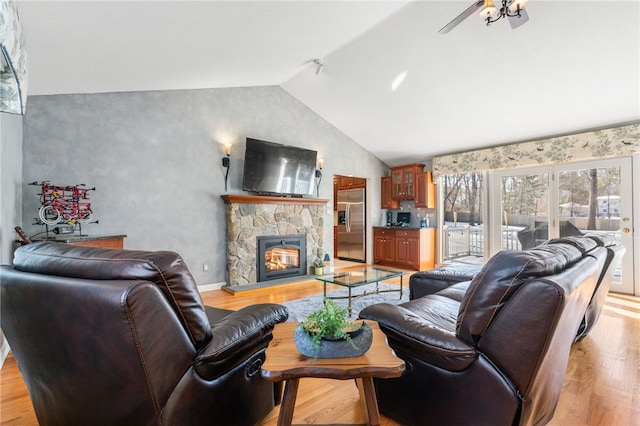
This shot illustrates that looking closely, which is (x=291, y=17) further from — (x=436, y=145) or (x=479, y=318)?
(x=436, y=145)

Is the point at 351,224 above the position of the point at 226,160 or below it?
below

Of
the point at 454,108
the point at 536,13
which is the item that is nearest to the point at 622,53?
the point at 536,13

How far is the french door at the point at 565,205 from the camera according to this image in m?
4.26

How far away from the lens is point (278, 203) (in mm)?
5184

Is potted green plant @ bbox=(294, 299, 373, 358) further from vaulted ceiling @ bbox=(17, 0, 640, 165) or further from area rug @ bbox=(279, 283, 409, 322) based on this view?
vaulted ceiling @ bbox=(17, 0, 640, 165)

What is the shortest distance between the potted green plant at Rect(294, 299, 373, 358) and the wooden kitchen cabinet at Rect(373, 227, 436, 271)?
507 centimetres

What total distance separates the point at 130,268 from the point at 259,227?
12.8 ft

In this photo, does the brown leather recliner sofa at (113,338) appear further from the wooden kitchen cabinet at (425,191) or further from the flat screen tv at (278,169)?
the wooden kitchen cabinet at (425,191)

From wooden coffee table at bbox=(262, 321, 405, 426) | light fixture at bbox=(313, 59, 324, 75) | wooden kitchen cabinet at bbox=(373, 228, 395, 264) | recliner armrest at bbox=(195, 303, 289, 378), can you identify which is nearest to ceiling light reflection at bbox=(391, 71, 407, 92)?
light fixture at bbox=(313, 59, 324, 75)

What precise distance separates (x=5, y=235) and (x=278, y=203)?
327 centimetres

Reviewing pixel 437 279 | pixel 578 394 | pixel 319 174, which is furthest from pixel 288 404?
pixel 319 174

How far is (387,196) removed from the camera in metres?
7.00

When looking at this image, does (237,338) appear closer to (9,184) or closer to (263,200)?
(9,184)

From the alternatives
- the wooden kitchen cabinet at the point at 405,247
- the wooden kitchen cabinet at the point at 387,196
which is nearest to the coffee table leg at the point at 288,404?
the wooden kitchen cabinet at the point at 405,247
